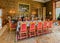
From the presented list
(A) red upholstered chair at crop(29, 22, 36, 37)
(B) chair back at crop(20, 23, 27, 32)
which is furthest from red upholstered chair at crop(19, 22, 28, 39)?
(A) red upholstered chair at crop(29, 22, 36, 37)

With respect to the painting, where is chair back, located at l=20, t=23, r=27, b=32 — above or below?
below

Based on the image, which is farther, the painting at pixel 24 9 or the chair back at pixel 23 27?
the painting at pixel 24 9

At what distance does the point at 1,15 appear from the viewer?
10.4 m

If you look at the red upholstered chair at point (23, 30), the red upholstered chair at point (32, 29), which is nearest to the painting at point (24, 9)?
the red upholstered chair at point (32, 29)

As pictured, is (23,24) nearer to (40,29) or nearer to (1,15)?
(40,29)

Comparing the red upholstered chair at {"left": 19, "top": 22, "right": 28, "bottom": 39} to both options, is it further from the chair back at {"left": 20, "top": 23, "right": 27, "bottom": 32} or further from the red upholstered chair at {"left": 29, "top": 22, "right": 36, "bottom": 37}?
the red upholstered chair at {"left": 29, "top": 22, "right": 36, "bottom": 37}

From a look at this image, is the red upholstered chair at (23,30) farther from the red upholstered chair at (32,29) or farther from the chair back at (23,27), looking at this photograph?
the red upholstered chair at (32,29)

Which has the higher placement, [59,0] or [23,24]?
[59,0]

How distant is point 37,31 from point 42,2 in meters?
9.38

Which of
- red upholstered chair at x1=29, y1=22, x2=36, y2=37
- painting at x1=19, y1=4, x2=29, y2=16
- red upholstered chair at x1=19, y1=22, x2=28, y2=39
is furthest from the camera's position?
painting at x1=19, y1=4, x2=29, y2=16

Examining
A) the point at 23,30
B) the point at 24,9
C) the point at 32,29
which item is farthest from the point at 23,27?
the point at 24,9

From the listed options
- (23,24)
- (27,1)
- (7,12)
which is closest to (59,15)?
(27,1)

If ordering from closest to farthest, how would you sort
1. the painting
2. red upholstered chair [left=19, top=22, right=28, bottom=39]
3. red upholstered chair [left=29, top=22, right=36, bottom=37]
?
1. red upholstered chair [left=19, top=22, right=28, bottom=39]
2. red upholstered chair [left=29, top=22, right=36, bottom=37]
3. the painting

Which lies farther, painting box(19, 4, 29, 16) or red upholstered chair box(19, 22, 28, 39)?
painting box(19, 4, 29, 16)
